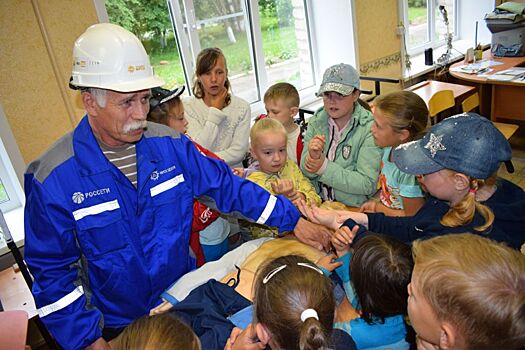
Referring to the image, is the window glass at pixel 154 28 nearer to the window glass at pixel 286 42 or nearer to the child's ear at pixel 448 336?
the window glass at pixel 286 42

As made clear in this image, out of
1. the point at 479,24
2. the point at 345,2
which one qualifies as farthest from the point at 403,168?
the point at 479,24

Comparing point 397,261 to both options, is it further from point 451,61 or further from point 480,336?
point 451,61

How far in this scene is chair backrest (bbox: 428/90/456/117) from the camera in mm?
4164

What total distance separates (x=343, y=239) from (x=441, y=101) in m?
3.07

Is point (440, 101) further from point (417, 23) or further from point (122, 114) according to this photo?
point (122, 114)

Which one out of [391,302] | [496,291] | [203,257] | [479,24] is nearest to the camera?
[496,291]

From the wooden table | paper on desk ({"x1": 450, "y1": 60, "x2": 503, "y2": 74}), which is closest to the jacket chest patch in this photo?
the wooden table

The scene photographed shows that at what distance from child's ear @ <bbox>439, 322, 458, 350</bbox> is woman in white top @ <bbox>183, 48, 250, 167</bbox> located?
2.16 metres

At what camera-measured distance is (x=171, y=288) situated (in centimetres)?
172

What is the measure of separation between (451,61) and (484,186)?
15.9ft

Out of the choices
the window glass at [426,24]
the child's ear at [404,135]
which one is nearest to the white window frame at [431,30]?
the window glass at [426,24]

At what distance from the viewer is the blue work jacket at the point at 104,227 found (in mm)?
1467

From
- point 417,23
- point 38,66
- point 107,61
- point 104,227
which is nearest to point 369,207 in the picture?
point 104,227

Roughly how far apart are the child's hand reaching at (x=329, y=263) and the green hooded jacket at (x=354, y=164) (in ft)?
2.11
